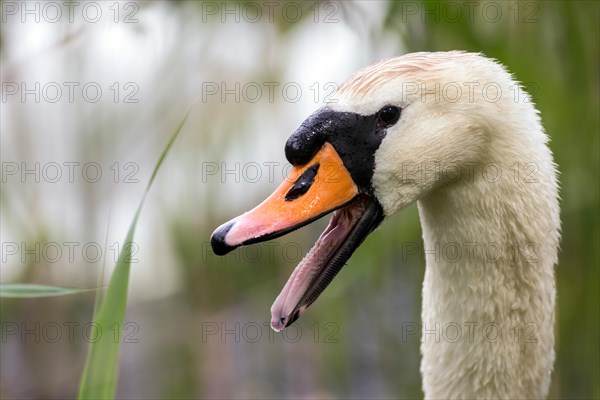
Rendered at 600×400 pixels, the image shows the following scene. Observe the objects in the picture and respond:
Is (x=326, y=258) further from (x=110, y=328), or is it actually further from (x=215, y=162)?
(x=215, y=162)

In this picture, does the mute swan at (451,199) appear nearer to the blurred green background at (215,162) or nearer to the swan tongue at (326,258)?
the swan tongue at (326,258)

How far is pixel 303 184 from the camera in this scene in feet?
5.91

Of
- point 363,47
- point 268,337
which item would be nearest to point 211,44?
point 363,47

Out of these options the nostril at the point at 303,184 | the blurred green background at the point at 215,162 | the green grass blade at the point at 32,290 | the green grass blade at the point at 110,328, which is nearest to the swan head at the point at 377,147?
the nostril at the point at 303,184

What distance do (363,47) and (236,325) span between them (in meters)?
1.65

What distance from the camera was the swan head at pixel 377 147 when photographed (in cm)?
180

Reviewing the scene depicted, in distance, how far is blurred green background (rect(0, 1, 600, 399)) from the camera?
108 inches

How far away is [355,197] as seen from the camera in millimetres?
1848

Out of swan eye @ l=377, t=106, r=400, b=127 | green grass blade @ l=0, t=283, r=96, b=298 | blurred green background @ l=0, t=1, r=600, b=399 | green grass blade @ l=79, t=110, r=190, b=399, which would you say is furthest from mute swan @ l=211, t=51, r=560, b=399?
blurred green background @ l=0, t=1, r=600, b=399

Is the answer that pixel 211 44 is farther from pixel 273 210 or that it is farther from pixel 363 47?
pixel 273 210

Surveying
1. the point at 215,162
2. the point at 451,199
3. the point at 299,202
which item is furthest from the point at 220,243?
the point at 215,162

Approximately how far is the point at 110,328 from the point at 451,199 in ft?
2.36

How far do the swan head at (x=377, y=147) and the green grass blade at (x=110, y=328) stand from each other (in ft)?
0.77

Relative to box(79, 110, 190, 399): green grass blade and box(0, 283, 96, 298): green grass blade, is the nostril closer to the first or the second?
box(79, 110, 190, 399): green grass blade
